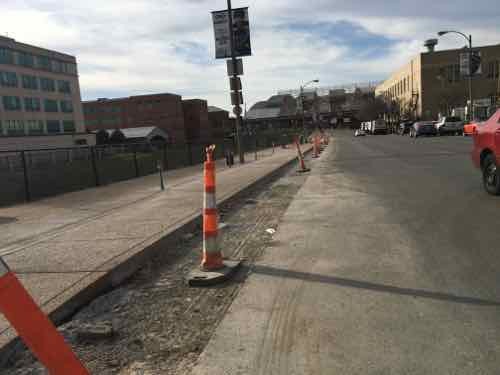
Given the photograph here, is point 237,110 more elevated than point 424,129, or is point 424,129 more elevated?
point 237,110

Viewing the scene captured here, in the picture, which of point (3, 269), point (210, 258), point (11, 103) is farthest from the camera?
point (11, 103)

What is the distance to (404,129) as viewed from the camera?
201 feet

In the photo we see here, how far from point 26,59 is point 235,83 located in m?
60.8

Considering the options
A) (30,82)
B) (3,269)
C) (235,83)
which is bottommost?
(3,269)

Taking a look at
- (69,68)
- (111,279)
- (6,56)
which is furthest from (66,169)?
(69,68)

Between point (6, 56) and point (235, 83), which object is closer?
point (235, 83)

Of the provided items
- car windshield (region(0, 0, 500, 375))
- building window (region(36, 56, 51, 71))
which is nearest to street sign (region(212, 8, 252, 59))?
car windshield (region(0, 0, 500, 375))

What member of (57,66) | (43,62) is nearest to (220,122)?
(57,66)

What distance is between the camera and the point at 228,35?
896 inches

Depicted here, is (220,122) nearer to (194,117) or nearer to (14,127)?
(194,117)

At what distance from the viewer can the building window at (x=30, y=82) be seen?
237ft

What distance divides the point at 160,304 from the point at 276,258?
169cm

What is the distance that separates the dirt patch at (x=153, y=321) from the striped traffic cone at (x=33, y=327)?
31.6 inches

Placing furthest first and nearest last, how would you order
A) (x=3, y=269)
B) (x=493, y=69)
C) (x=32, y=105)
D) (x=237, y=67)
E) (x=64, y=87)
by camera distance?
1. (x=64, y=87)
2. (x=493, y=69)
3. (x=32, y=105)
4. (x=237, y=67)
5. (x=3, y=269)
